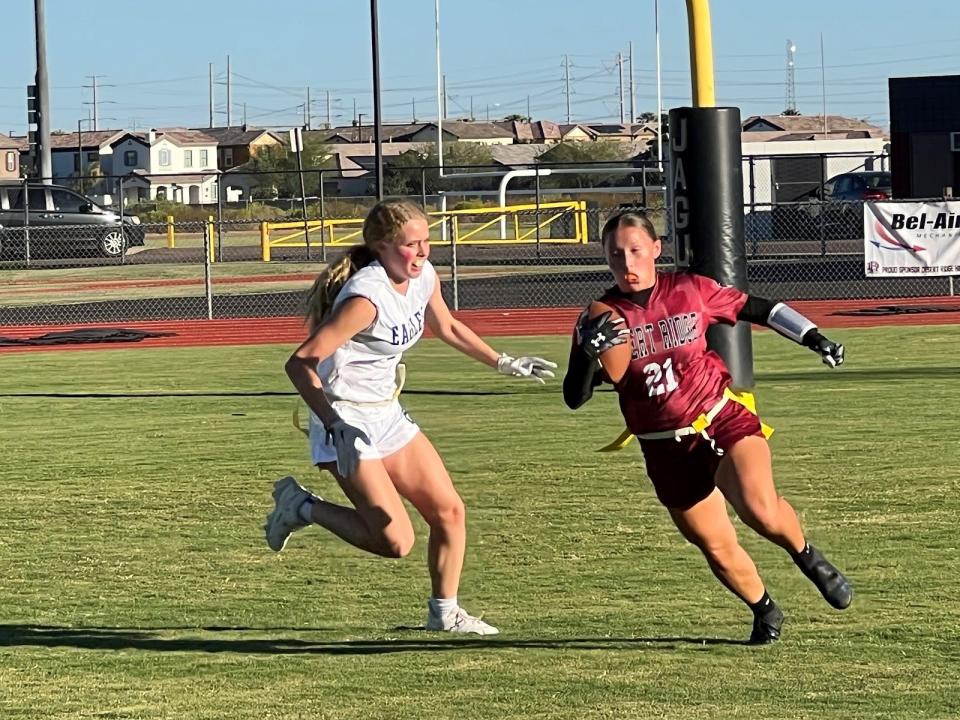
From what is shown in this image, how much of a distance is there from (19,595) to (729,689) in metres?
3.53

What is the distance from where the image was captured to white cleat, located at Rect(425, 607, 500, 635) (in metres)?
6.98

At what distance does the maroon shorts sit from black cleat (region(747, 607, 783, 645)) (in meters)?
0.50

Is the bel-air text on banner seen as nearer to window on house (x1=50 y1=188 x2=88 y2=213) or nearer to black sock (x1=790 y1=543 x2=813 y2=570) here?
black sock (x1=790 y1=543 x2=813 y2=570)

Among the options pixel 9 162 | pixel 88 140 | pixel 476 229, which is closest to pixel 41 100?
pixel 476 229

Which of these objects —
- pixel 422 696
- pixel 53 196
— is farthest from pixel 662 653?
pixel 53 196

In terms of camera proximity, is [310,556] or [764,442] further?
[310,556]

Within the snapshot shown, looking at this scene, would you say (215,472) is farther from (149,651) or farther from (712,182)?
(149,651)

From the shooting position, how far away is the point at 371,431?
6.75 metres

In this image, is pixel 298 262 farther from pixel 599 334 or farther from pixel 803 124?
pixel 803 124

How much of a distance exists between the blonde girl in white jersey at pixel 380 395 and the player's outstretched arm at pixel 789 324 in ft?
2.79

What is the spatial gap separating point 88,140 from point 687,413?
148m

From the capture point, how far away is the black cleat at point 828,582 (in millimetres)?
6621

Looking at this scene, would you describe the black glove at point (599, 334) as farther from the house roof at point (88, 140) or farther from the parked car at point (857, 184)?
the house roof at point (88, 140)

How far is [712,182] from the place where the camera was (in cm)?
1167
